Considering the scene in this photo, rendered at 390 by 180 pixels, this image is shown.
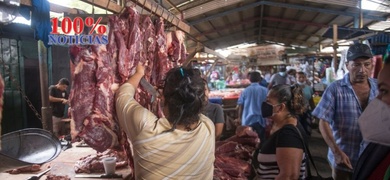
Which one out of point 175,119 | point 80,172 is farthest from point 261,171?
point 80,172

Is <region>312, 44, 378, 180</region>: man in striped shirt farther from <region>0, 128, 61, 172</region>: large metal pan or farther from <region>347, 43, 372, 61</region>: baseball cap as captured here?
<region>0, 128, 61, 172</region>: large metal pan

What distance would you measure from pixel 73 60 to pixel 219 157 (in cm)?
252

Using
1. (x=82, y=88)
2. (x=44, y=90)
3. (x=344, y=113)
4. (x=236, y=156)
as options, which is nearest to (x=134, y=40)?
(x=82, y=88)

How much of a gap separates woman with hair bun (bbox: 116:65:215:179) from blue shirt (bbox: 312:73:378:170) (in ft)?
7.70

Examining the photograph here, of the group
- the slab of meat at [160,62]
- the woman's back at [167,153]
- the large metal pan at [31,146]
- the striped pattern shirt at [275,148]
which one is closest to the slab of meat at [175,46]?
the slab of meat at [160,62]

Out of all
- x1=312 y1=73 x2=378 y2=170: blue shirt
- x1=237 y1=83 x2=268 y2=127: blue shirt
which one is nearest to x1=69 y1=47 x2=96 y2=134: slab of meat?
x1=312 y1=73 x2=378 y2=170: blue shirt

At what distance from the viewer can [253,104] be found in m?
6.83

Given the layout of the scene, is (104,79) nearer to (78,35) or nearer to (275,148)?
(78,35)

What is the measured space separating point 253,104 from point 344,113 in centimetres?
335

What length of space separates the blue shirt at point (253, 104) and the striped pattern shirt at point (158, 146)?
5080 mm

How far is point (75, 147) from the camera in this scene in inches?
153

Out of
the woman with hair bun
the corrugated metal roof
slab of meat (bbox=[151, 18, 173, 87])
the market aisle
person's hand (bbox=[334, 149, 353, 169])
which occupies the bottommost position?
the market aisle

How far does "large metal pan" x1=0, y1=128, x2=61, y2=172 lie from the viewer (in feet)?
6.97

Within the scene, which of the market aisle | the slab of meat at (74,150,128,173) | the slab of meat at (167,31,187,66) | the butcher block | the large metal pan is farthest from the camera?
the market aisle
